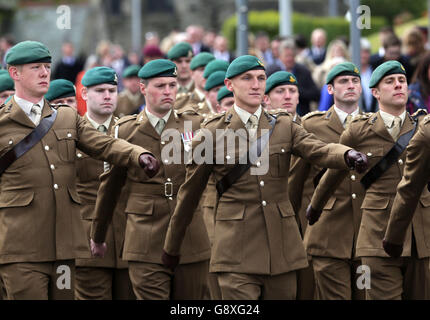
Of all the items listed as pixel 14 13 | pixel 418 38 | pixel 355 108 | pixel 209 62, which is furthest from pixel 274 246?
pixel 14 13

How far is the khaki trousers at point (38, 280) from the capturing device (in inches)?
312

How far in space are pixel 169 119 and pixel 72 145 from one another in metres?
1.22

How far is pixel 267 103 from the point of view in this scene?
35.3ft

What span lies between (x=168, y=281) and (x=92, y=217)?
1.17 metres

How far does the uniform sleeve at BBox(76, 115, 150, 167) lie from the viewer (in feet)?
26.5

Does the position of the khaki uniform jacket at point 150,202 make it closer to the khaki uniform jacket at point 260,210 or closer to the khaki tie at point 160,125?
the khaki tie at point 160,125

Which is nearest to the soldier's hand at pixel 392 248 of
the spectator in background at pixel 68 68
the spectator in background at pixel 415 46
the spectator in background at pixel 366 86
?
the spectator in background at pixel 366 86

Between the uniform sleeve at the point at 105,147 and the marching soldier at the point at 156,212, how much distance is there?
2.60 ft

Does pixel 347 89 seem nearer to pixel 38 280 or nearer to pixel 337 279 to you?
pixel 337 279

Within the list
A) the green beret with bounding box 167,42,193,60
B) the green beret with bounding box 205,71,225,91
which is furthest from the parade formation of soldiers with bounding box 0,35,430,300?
the green beret with bounding box 167,42,193,60

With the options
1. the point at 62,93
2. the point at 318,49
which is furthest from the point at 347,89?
the point at 318,49

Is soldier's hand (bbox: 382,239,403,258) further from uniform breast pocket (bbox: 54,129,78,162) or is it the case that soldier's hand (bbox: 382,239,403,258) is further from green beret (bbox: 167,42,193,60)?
green beret (bbox: 167,42,193,60)

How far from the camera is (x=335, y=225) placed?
31.7 ft

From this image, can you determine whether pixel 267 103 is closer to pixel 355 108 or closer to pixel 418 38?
pixel 355 108
